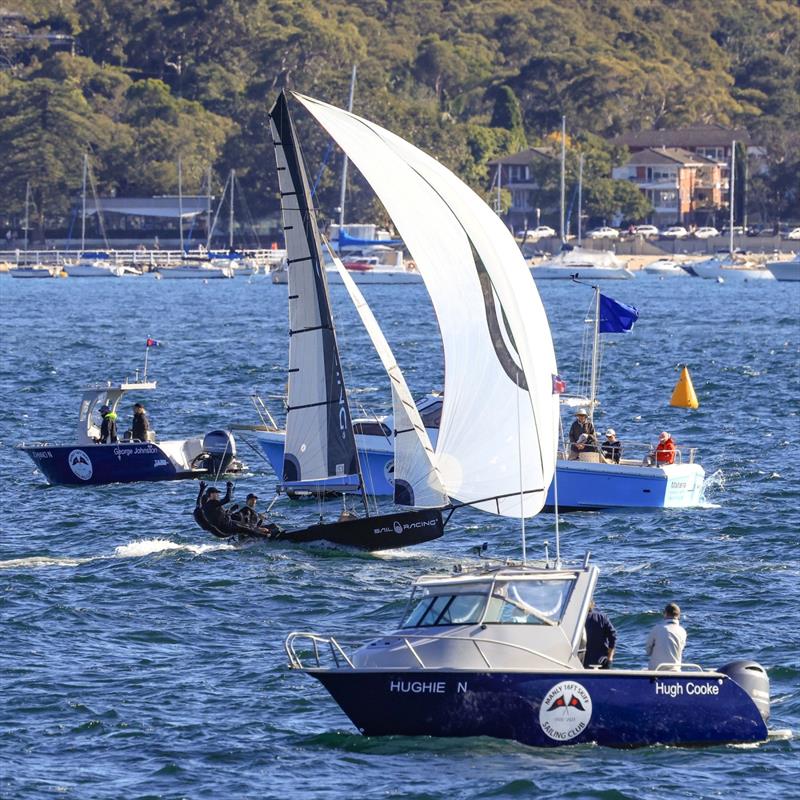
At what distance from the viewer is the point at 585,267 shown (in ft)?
521

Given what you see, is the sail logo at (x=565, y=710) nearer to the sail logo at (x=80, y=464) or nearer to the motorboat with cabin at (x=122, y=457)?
the motorboat with cabin at (x=122, y=457)

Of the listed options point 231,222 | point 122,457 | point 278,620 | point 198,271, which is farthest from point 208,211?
point 278,620

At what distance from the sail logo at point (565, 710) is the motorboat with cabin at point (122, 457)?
799 inches

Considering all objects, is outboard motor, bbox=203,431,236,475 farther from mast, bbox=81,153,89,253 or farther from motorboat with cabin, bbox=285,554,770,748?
mast, bbox=81,153,89,253

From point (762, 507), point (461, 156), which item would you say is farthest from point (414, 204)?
point (461, 156)

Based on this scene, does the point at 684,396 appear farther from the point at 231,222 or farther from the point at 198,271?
the point at 231,222

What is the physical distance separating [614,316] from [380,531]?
8.60 m

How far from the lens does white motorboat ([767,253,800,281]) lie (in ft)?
521

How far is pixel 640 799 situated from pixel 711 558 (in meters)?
12.7

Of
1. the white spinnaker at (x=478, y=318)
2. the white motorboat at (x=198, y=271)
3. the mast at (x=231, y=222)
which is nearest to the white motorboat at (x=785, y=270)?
the white motorboat at (x=198, y=271)

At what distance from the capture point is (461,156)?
183 m

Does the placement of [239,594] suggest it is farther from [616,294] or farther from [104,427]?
[616,294]

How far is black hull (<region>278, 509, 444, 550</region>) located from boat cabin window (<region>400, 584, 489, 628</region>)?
867 centimetres

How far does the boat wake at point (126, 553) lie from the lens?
3026 cm
